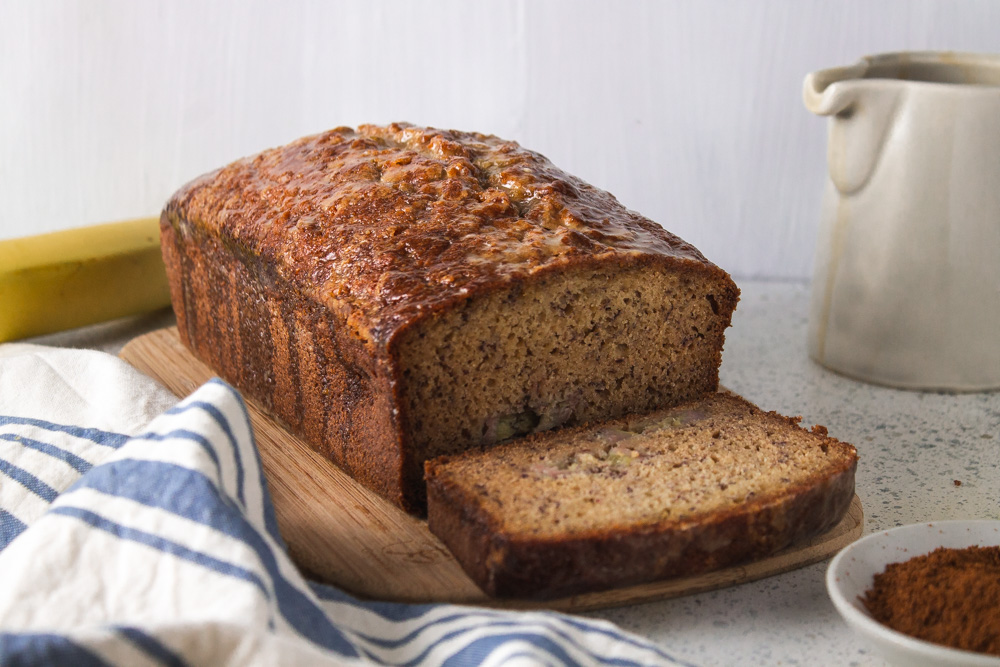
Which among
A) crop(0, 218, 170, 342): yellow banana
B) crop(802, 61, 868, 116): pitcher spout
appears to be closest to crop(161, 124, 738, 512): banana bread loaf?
crop(802, 61, 868, 116): pitcher spout

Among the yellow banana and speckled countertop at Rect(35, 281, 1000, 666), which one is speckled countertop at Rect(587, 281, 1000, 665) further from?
the yellow banana

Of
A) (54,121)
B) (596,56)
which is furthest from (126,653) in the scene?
(54,121)

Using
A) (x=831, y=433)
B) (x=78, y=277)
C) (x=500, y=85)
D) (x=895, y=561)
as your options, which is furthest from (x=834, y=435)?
(x=78, y=277)

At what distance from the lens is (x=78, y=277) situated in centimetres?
331

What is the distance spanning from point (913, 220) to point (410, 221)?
4.58 ft

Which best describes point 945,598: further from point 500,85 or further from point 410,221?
point 500,85

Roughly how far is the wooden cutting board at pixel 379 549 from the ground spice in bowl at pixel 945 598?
0.84 feet

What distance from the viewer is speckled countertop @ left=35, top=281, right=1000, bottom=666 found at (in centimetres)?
185

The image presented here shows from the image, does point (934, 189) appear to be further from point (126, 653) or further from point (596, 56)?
point (126, 653)

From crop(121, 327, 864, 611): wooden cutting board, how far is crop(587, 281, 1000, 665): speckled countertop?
1.9 inches

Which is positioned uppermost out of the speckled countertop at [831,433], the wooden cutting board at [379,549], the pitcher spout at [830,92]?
the pitcher spout at [830,92]

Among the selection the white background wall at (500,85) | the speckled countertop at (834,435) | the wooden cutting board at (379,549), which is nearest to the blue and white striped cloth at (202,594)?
the wooden cutting board at (379,549)

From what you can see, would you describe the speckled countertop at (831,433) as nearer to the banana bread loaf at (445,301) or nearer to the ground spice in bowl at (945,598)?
the ground spice in bowl at (945,598)

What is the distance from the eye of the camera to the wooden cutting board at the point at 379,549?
1886 mm
